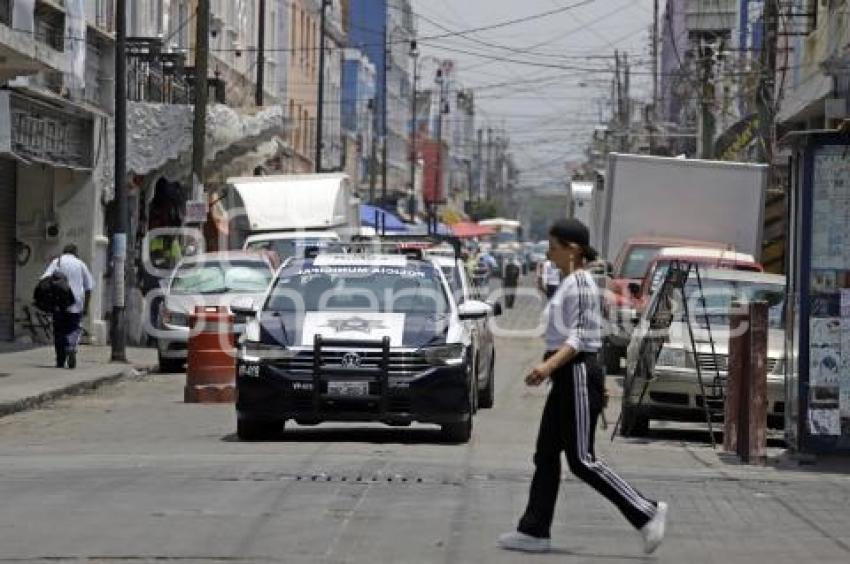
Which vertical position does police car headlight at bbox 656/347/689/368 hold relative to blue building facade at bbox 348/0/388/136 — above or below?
below

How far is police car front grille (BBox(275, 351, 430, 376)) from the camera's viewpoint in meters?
15.2

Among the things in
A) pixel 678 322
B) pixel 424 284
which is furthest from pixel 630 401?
pixel 424 284

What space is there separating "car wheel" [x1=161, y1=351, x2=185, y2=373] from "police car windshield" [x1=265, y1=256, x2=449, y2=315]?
11.3 m

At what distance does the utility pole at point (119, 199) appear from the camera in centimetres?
2858

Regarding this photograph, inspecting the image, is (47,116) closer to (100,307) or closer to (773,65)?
(100,307)

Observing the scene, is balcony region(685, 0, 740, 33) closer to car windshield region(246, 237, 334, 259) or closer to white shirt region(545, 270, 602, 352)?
car windshield region(246, 237, 334, 259)

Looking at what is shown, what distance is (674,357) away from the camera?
17.5 meters

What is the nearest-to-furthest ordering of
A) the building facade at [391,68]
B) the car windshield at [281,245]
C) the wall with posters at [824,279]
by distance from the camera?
the wall with posters at [824,279] < the car windshield at [281,245] < the building facade at [391,68]

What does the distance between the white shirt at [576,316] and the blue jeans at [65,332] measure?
16935 mm

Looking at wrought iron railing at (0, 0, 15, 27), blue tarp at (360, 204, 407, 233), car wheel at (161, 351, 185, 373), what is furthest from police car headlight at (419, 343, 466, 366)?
blue tarp at (360, 204, 407, 233)

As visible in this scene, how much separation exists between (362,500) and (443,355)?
415 cm

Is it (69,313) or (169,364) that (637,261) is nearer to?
(169,364)

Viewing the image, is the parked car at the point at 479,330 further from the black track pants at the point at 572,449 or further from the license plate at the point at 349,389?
the black track pants at the point at 572,449

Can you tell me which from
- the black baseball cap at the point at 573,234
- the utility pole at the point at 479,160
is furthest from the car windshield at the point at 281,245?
the utility pole at the point at 479,160
